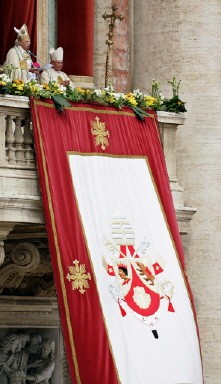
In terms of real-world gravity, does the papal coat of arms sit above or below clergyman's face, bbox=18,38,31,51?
below

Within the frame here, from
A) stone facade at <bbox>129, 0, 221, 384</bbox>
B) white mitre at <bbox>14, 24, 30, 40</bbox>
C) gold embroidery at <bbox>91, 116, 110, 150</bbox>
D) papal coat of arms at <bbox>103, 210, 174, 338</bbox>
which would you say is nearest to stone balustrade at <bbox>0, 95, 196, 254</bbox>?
gold embroidery at <bbox>91, 116, 110, 150</bbox>

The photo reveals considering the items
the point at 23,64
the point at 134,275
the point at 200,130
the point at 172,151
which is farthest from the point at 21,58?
the point at 134,275

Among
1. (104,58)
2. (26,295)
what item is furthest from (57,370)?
(104,58)

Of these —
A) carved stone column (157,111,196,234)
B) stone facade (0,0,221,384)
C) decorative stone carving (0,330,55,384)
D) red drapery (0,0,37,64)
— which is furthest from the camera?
red drapery (0,0,37,64)

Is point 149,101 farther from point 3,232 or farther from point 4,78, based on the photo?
point 3,232

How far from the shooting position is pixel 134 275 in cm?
2589

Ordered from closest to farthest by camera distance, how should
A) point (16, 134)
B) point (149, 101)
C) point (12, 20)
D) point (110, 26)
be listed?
point (16, 134)
point (149, 101)
point (12, 20)
point (110, 26)

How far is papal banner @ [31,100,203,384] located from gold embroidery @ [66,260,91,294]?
0.4 inches

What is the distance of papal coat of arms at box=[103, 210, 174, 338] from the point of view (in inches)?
1008

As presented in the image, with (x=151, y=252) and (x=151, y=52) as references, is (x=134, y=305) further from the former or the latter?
(x=151, y=52)

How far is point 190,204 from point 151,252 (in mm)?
2394

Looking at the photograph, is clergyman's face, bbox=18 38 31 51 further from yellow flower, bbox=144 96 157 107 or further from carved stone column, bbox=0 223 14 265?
carved stone column, bbox=0 223 14 265

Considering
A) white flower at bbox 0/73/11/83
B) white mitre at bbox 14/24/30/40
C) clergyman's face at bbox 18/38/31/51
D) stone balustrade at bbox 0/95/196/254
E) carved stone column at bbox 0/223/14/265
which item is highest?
white mitre at bbox 14/24/30/40

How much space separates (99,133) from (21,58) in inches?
62.6
